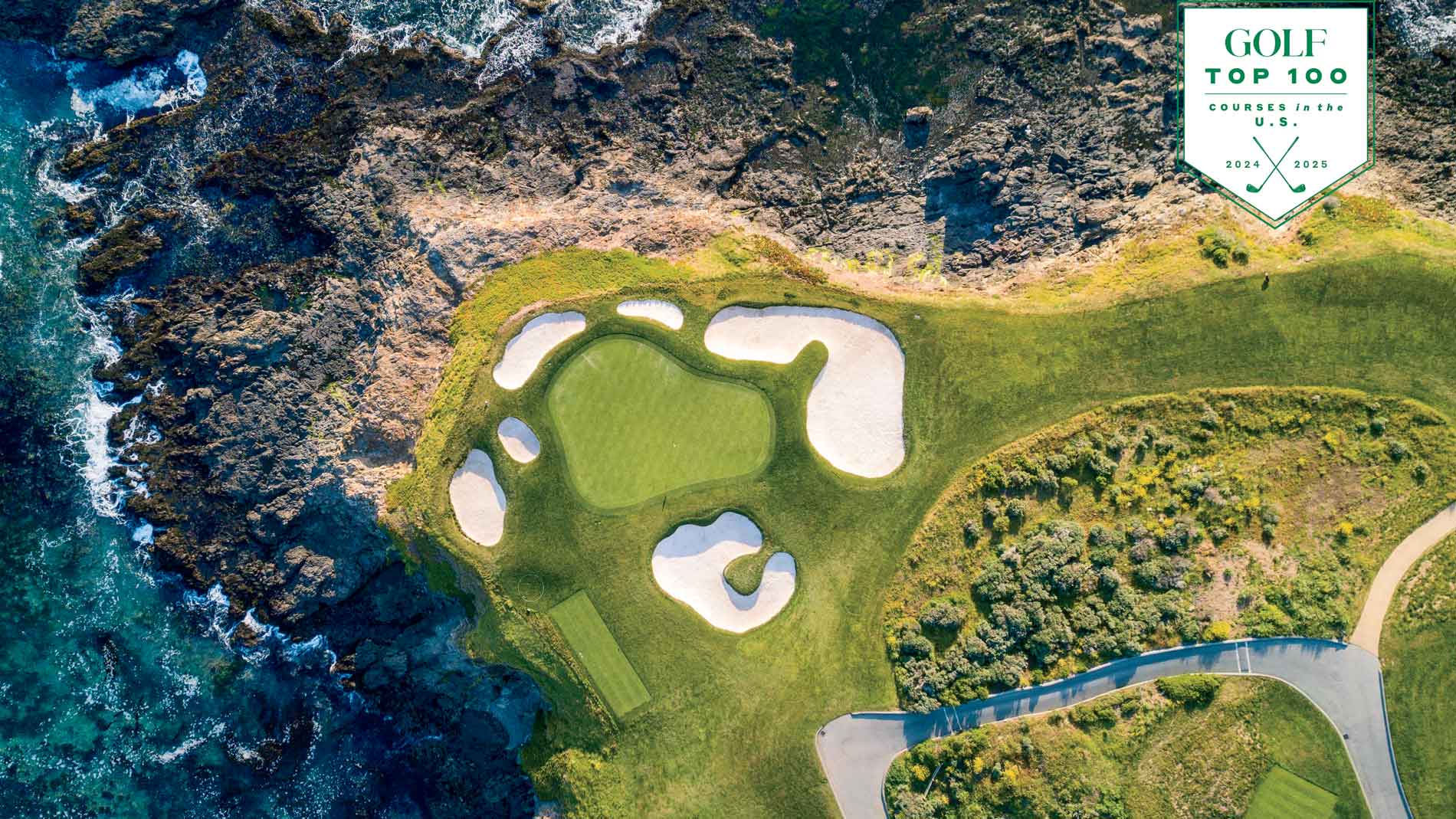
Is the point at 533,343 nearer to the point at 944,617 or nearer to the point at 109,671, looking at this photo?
the point at 944,617

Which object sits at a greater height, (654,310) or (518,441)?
(654,310)

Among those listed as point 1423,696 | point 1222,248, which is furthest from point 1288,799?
point 1222,248

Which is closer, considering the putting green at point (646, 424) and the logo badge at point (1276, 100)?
the putting green at point (646, 424)

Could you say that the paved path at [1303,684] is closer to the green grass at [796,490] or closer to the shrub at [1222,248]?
the green grass at [796,490]

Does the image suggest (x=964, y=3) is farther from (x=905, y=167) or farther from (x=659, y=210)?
(x=659, y=210)

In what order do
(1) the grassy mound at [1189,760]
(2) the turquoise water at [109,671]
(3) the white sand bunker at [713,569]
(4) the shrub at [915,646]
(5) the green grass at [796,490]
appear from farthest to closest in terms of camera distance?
1. (2) the turquoise water at [109,671]
2. (3) the white sand bunker at [713,569]
3. (5) the green grass at [796,490]
4. (4) the shrub at [915,646]
5. (1) the grassy mound at [1189,760]

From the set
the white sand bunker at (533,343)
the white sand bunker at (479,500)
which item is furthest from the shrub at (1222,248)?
the white sand bunker at (479,500)
